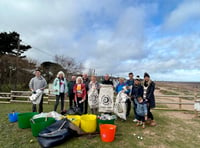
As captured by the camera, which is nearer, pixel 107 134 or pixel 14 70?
pixel 107 134

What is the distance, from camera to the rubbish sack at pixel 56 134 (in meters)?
2.66

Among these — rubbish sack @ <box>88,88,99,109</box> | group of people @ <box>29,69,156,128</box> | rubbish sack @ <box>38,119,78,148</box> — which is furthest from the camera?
rubbish sack @ <box>88,88,99,109</box>

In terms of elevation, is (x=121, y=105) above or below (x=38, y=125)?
above

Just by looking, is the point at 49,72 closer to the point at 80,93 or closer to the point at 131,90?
the point at 80,93

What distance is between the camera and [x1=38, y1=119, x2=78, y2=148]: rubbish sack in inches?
105

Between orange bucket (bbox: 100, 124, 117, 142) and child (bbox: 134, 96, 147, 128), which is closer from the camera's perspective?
orange bucket (bbox: 100, 124, 117, 142)

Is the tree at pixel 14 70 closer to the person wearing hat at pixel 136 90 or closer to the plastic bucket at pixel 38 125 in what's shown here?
the plastic bucket at pixel 38 125

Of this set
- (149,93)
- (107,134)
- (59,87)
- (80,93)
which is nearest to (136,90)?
(149,93)

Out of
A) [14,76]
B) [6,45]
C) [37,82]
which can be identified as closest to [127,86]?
[37,82]

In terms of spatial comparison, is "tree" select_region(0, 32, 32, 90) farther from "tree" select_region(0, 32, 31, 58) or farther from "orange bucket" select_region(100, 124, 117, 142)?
"orange bucket" select_region(100, 124, 117, 142)

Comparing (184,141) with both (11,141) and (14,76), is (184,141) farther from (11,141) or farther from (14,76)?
(14,76)

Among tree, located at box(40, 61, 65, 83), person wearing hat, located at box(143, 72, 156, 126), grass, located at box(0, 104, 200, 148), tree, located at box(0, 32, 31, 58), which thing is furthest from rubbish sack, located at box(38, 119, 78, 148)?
tree, located at box(0, 32, 31, 58)

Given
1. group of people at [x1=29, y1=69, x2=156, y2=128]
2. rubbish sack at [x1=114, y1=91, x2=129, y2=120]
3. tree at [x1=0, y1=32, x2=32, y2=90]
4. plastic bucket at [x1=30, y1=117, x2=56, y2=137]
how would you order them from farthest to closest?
1. tree at [x1=0, y1=32, x2=32, y2=90]
2. rubbish sack at [x1=114, y1=91, x2=129, y2=120]
3. group of people at [x1=29, y1=69, x2=156, y2=128]
4. plastic bucket at [x1=30, y1=117, x2=56, y2=137]

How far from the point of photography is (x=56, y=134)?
2.75 m
